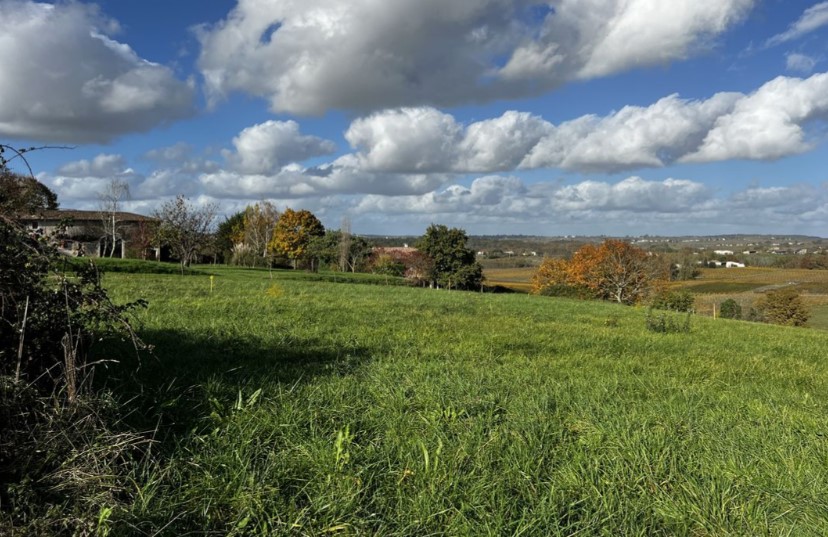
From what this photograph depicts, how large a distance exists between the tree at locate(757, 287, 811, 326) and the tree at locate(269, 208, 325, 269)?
45506 millimetres

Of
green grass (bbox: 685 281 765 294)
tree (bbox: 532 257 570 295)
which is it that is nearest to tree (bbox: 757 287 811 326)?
tree (bbox: 532 257 570 295)

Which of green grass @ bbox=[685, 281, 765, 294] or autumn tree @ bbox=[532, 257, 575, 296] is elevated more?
autumn tree @ bbox=[532, 257, 575, 296]

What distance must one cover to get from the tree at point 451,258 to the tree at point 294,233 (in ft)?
52.5

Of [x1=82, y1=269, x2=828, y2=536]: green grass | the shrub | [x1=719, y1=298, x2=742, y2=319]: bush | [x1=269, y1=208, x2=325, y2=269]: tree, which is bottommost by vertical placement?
[x1=719, y1=298, x2=742, y2=319]: bush

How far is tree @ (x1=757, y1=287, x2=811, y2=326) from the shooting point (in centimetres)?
3984

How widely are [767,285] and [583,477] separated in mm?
81506

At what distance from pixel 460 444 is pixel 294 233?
6113cm

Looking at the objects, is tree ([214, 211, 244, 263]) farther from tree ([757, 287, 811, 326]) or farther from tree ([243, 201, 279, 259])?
tree ([757, 287, 811, 326])

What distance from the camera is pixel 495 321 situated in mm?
11484

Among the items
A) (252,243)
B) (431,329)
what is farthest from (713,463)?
(252,243)

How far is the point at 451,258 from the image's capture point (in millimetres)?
50250

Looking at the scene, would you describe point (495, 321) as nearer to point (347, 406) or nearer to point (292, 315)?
point (292, 315)

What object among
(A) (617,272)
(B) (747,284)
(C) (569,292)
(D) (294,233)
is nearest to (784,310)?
(A) (617,272)

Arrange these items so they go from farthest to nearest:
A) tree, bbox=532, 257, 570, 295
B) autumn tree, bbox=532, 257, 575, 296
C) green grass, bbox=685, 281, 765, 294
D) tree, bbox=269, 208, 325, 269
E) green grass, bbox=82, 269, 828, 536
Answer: green grass, bbox=685, 281, 765, 294, tree, bbox=269, 208, 325, 269, tree, bbox=532, 257, 570, 295, autumn tree, bbox=532, 257, 575, 296, green grass, bbox=82, 269, 828, 536
